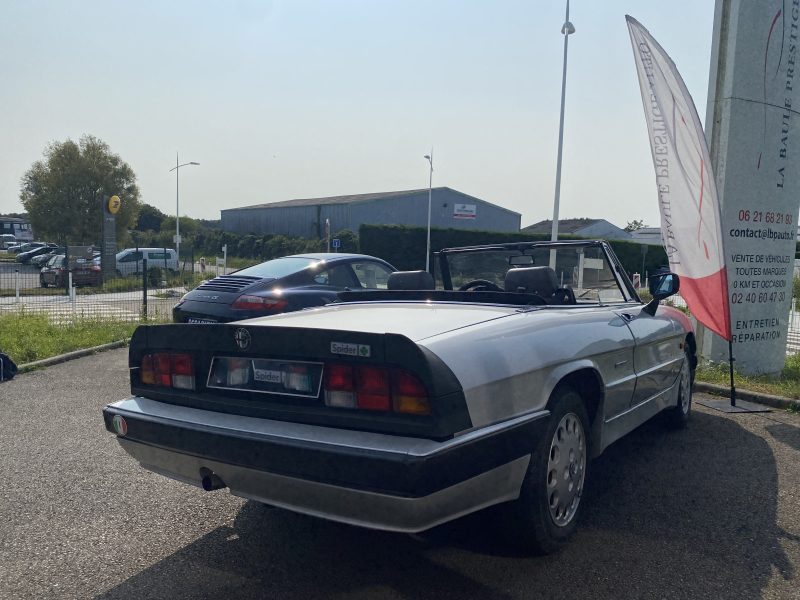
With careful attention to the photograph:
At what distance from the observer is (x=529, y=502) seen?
2.99 meters

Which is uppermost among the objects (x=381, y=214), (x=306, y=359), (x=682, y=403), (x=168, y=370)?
(x=381, y=214)

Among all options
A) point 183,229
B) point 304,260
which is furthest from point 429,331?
point 183,229

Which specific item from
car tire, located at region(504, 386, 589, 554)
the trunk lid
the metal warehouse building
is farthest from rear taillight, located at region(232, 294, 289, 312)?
the metal warehouse building

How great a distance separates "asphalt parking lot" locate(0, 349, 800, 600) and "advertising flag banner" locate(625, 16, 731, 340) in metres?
2.22

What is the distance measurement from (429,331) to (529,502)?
0.84 meters

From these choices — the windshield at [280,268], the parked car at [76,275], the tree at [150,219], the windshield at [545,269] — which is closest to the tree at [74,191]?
the parked car at [76,275]

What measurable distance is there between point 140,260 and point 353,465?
29.4 m

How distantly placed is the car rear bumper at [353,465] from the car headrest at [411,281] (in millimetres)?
1633

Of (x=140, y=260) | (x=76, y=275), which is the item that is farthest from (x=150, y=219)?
(x=76, y=275)

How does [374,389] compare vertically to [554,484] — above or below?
above

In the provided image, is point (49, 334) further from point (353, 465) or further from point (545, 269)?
point (353, 465)

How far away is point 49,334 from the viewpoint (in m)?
10.7

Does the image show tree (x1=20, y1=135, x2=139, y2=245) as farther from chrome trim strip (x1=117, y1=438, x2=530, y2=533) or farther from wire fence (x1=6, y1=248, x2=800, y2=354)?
chrome trim strip (x1=117, y1=438, x2=530, y2=533)

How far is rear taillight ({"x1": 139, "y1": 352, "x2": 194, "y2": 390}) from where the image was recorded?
10.6 ft
